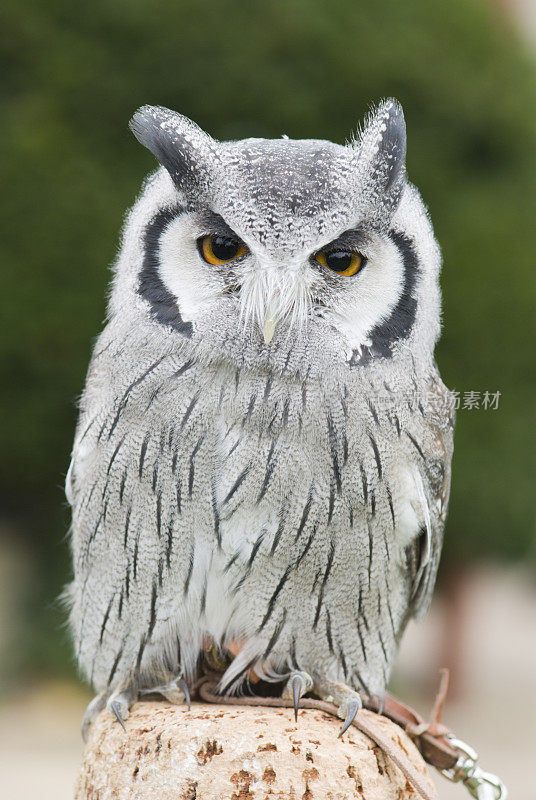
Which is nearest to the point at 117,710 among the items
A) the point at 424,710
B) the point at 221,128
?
the point at 221,128

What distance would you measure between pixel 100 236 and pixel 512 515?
2.92 meters

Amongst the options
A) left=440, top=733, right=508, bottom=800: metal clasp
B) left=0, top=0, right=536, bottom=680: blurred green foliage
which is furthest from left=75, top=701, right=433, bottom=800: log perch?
left=0, top=0, right=536, bottom=680: blurred green foliage

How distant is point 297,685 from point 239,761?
0.23 m

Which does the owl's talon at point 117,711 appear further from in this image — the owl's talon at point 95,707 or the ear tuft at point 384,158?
the ear tuft at point 384,158

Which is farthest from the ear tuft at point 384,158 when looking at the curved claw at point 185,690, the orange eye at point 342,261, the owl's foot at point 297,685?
the curved claw at point 185,690

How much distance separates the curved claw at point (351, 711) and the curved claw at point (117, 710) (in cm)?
45

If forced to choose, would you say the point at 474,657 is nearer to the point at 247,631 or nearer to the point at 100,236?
the point at 100,236

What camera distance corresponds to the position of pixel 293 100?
4496mm

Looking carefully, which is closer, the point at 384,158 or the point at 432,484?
the point at 384,158

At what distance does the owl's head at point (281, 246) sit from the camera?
159 cm

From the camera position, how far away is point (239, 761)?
1.58 m

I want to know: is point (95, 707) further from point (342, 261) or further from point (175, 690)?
point (342, 261)

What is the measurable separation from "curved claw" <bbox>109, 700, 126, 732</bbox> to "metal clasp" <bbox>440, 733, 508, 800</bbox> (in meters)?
0.71

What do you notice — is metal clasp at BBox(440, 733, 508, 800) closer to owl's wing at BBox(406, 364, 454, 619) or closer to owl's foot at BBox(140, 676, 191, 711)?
owl's wing at BBox(406, 364, 454, 619)
